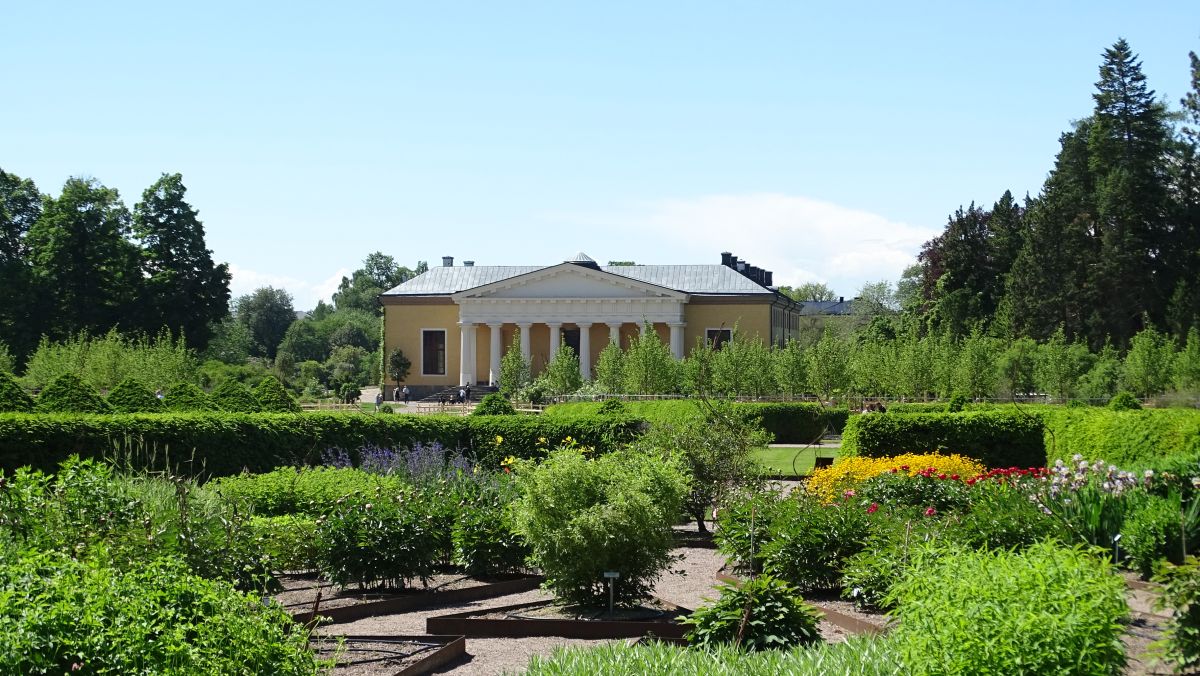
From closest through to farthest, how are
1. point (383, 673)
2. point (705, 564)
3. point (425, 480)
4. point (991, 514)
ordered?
point (383, 673)
point (991, 514)
point (705, 564)
point (425, 480)

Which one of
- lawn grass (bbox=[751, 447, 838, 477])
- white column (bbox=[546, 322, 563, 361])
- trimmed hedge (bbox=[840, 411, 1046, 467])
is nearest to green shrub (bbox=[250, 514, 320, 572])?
lawn grass (bbox=[751, 447, 838, 477])

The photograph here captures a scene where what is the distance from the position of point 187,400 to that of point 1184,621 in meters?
19.1

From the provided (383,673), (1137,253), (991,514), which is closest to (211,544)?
(383,673)

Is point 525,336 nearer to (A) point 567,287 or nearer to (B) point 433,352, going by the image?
(A) point 567,287

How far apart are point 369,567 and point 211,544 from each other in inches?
82.3

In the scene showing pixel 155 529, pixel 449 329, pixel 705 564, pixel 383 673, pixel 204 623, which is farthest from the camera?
pixel 449 329

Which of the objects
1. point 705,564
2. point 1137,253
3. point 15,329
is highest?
point 1137,253

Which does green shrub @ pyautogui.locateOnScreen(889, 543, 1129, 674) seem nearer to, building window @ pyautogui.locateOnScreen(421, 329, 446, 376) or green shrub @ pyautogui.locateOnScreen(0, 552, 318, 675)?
green shrub @ pyautogui.locateOnScreen(0, 552, 318, 675)

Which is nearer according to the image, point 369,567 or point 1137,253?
point 369,567

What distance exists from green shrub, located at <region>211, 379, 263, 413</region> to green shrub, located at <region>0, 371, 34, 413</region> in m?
3.35

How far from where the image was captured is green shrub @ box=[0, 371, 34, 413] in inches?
757

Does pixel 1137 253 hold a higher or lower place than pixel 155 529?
higher

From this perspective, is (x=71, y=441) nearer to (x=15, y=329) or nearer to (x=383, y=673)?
(x=383, y=673)

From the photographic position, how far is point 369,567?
32.6 feet
